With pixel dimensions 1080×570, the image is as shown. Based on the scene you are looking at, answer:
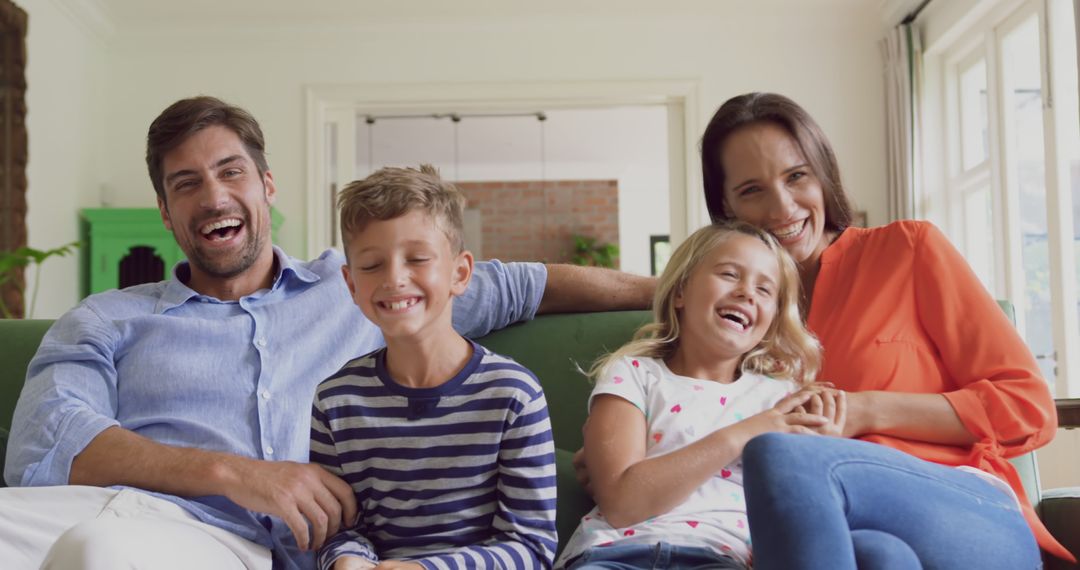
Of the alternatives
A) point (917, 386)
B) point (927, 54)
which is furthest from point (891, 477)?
point (927, 54)

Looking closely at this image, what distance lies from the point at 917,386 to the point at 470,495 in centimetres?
76

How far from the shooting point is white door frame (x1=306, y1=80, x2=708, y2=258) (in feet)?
19.8

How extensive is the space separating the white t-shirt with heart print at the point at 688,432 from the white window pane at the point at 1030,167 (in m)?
3.39

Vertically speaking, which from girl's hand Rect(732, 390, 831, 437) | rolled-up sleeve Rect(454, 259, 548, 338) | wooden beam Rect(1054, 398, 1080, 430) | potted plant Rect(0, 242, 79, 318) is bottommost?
wooden beam Rect(1054, 398, 1080, 430)

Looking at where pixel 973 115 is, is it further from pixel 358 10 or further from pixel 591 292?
pixel 591 292

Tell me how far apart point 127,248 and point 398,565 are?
15.8 feet

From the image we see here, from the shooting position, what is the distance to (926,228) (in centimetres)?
170

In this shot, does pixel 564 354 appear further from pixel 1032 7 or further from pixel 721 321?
pixel 1032 7

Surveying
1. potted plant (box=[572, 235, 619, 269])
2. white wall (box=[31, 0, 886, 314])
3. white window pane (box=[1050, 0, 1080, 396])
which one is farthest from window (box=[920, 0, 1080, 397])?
potted plant (box=[572, 235, 619, 269])

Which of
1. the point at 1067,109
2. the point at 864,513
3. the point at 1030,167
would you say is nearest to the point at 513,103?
the point at 1030,167

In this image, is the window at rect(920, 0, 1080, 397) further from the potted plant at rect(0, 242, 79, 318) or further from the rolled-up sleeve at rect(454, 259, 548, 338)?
the potted plant at rect(0, 242, 79, 318)

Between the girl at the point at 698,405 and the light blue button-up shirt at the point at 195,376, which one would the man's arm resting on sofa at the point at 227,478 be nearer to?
the light blue button-up shirt at the point at 195,376

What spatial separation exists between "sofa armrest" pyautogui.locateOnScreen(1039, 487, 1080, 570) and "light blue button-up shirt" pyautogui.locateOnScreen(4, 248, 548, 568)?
1.20 metres

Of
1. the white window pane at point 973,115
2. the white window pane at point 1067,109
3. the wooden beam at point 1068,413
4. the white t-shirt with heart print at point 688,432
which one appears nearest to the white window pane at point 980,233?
Answer: the white window pane at point 973,115
